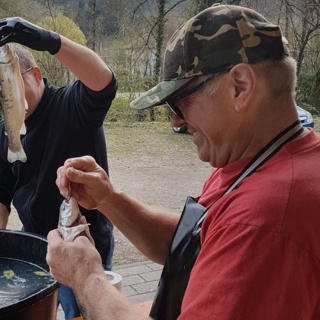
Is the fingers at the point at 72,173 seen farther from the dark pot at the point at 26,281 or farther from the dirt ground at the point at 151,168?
the dirt ground at the point at 151,168

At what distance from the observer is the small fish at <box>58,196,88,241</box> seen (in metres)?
1.70

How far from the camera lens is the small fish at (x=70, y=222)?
1.70 m

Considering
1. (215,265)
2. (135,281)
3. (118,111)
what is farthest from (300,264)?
(118,111)

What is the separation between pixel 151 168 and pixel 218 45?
24.3ft

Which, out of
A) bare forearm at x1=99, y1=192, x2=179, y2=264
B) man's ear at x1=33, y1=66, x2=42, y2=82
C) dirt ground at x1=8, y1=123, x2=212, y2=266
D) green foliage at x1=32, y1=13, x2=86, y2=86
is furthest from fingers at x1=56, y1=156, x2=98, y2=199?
green foliage at x1=32, y1=13, x2=86, y2=86

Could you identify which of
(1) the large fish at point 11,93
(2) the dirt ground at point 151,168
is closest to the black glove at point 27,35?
(1) the large fish at point 11,93

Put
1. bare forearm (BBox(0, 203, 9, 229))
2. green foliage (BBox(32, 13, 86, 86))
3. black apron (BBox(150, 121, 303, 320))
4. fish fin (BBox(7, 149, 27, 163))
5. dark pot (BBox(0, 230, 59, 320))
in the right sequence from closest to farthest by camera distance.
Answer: black apron (BBox(150, 121, 303, 320)) < dark pot (BBox(0, 230, 59, 320)) < fish fin (BBox(7, 149, 27, 163)) < bare forearm (BBox(0, 203, 9, 229)) < green foliage (BBox(32, 13, 86, 86))

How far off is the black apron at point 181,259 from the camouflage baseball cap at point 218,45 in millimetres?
245

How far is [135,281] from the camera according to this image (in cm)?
445

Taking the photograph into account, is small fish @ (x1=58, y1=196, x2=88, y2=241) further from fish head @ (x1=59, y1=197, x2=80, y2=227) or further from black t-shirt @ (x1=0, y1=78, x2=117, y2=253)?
black t-shirt @ (x1=0, y1=78, x2=117, y2=253)

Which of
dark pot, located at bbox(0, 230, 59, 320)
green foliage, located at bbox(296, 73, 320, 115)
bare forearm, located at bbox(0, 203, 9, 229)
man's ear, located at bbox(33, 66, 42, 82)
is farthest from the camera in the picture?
green foliage, located at bbox(296, 73, 320, 115)

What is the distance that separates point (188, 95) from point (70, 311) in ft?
5.50

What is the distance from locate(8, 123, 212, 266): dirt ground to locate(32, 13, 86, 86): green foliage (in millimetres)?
1638

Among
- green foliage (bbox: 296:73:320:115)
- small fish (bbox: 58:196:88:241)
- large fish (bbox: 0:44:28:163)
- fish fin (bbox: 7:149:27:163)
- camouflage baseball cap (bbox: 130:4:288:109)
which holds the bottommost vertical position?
green foliage (bbox: 296:73:320:115)
